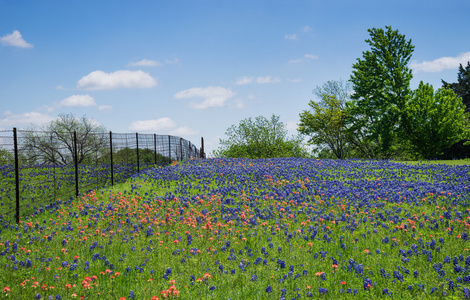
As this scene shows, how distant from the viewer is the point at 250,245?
8234mm

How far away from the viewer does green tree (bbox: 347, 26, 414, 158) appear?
3925 cm

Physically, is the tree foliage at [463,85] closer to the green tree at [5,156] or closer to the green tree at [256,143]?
the green tree at [256,143]

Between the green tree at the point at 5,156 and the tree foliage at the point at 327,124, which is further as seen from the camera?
the tree foliage at the point at 327,124

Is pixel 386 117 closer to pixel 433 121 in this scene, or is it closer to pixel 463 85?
pixel 433 121

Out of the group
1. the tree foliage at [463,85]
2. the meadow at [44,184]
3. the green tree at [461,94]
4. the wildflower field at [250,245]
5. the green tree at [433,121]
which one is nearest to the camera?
the wildflower field at [250,245]

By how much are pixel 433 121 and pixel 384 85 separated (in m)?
6.80

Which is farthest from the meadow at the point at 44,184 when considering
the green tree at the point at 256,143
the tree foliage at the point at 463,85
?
the tree foliage at the point at 463,85

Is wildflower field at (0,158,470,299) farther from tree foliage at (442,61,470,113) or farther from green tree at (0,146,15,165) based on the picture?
tree foliage at (442,61,470,113)

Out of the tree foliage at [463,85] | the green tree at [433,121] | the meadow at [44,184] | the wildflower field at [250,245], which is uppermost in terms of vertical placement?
the tree foliage at [463,85]

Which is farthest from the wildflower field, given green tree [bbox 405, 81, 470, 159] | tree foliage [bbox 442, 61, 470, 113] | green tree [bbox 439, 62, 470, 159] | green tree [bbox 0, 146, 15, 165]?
tree foliage [bbox 442, 61, 470, 113]

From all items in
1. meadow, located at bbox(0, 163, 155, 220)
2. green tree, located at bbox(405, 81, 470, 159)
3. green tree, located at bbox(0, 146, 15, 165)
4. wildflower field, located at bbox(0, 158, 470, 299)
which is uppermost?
green tree, located at bbox(405, 81, 470, 159)

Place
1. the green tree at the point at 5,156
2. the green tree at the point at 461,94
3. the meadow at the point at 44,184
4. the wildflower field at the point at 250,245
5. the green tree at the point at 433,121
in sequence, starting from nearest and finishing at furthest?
the wildflower field at the point at 250,245, the green tree at the point at 5,156, the meadow at the point at 44,184, the green tree at the point at 433,121, the green tree at the point at 461,94

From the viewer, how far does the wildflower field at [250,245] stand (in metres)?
6.25

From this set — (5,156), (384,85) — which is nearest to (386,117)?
(384,85)
